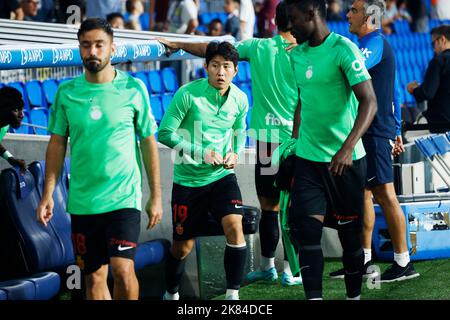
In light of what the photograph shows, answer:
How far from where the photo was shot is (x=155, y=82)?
14.5 meters

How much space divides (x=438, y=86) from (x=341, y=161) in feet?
14.5

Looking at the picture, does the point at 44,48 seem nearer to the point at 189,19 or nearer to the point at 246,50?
the point at 246,50

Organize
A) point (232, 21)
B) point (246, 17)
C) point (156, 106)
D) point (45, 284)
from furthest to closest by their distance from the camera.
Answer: point (232, 21)
point (246, 17)
point (156, 106)
point (45, 284)

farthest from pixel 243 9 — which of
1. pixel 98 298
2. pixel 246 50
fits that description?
pixel 98 298

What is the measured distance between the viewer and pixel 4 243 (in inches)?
305

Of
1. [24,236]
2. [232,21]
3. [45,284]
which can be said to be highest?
[232,21]

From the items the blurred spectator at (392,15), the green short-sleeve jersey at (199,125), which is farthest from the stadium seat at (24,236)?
the blurred spectator at (392,15)

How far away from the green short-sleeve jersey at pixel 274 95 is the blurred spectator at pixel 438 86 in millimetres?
2471

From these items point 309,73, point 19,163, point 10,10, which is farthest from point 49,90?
point 309,73

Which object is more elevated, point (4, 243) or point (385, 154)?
point (385, 154)

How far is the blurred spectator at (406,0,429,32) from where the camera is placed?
24469 millimetres

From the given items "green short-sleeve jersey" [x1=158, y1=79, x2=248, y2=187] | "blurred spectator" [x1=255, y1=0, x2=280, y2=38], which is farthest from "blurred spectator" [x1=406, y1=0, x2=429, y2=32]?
"green short-sleeve jersey" [x1=158, y1=79, x2=248, y2=187]

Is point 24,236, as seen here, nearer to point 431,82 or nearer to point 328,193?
point 328,193
